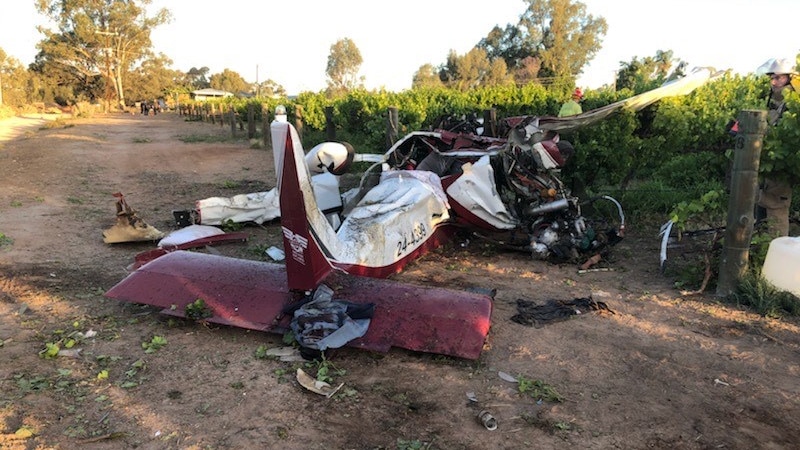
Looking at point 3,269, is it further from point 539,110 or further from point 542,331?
point 539,110

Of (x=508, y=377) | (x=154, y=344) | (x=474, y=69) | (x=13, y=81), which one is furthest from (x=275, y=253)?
(x=13, y=81)

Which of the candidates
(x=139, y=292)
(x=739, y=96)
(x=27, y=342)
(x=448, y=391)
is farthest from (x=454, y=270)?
(x=739, y=96)

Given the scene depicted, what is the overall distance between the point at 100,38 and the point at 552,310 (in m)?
79.5

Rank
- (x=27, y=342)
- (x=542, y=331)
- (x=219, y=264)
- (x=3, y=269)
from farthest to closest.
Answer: (x=3, y=269) < (x=219, y=264) < (x=542, y=331) < (x=27, y=342)

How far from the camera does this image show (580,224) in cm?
650

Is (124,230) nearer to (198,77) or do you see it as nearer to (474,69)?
(474,69)

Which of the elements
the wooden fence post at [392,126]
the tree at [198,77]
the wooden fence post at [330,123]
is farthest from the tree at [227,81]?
the wooden fence post at [392,126]

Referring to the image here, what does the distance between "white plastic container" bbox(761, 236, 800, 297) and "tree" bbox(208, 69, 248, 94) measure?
131497 millimetres

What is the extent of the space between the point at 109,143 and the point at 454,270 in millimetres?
20169

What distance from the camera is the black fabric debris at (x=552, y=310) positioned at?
467 centimetres

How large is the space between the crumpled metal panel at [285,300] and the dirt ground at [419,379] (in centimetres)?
18

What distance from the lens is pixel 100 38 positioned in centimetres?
6950

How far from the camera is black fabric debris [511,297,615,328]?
467 cm

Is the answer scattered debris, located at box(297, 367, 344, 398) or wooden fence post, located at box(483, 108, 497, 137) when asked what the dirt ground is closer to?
scattered debris, located at box(297, 367, 344, 398)
